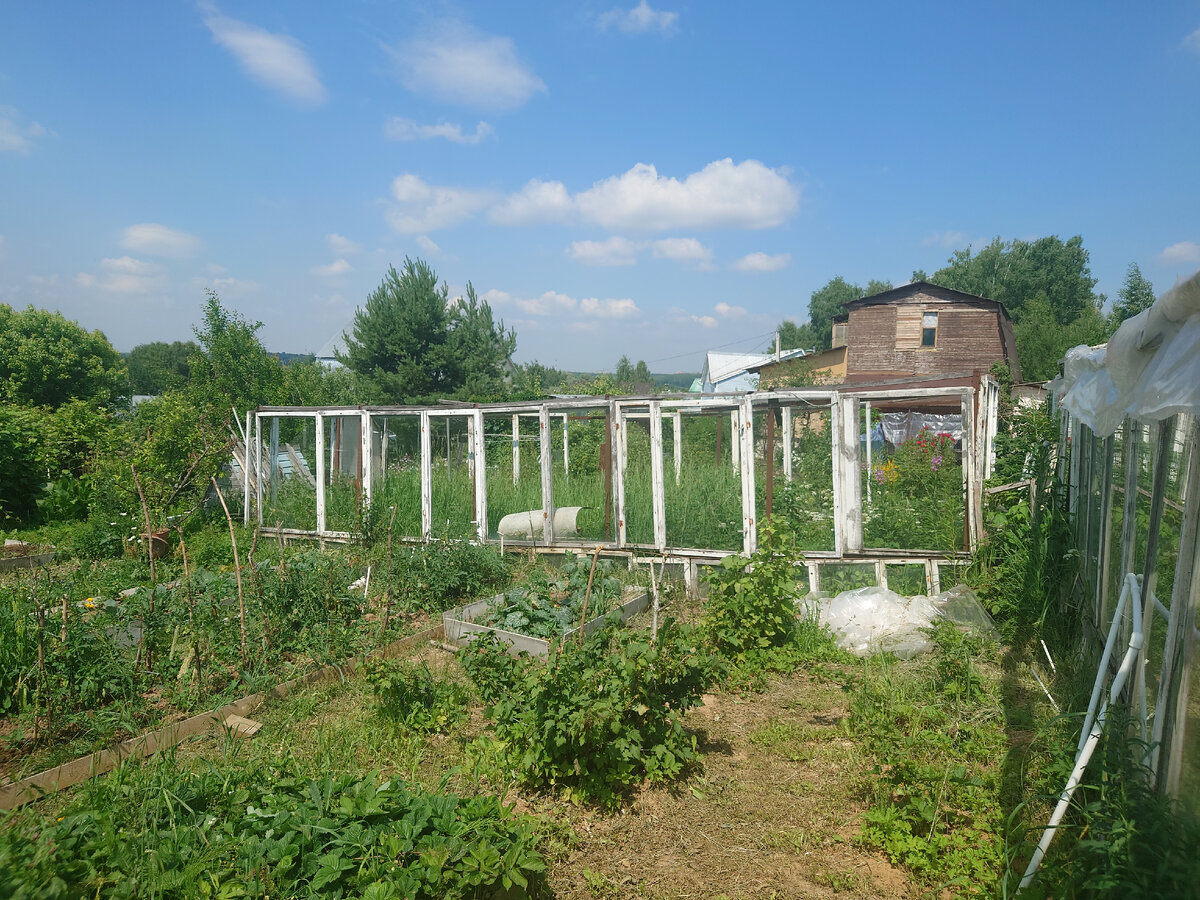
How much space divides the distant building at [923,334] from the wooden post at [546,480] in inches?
893

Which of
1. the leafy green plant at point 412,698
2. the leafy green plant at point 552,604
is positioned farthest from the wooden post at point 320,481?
the leafy green plant at point 412,698

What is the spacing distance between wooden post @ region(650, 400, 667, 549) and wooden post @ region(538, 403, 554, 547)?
4.55 feet

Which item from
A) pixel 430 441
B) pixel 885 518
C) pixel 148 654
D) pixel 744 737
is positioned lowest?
pixel 744 737

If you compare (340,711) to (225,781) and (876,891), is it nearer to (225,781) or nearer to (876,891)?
(225,781)

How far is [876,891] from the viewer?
3.16 m

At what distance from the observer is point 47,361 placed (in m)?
23.2

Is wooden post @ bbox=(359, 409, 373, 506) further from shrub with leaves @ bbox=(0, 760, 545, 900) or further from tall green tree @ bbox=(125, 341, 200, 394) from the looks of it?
tall green tree @ bbox=(125, 341, 200, 394)

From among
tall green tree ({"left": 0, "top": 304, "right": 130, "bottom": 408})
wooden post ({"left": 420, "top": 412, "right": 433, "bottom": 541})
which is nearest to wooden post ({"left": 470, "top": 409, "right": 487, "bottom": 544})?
wooden post ({"left": 420, "top": 412, "right": 433, "bottom": 541})

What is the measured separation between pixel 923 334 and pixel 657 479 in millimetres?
25267

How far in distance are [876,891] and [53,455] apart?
15285 mm

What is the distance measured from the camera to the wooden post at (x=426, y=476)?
9.63m

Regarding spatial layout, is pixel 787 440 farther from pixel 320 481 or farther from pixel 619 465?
pixel 320 481

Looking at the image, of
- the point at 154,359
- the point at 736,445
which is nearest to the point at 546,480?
the point at 736,445

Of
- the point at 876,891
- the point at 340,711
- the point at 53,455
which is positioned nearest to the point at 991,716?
the point at 876,891
